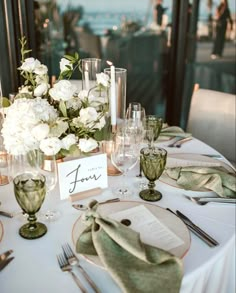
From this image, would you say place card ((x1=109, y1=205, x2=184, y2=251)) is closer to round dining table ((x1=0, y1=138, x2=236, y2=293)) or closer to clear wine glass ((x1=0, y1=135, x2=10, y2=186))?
round dining table ((x1=0, y1=138, x2=236, y2=293))

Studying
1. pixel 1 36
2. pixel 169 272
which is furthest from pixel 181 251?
pixel 1 36

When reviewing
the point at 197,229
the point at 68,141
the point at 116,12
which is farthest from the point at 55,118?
the point at 116,12

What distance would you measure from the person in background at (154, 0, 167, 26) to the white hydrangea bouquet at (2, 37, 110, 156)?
2.01m

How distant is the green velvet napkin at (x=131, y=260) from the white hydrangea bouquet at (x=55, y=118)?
269 mm

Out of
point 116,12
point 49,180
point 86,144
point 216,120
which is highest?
point 116,12

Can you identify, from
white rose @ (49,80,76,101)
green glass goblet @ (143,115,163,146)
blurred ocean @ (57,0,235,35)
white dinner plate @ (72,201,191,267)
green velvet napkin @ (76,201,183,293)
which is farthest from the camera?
blurred ocean @ (57,0,235,35)

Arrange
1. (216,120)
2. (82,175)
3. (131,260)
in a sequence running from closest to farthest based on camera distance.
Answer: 1. (131,260)
2. (82,175)
3. (216,120)

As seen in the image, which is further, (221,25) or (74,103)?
(221,25)

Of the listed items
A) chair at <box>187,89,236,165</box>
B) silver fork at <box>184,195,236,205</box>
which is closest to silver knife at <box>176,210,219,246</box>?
silver fork at <box>184,195,236,205</box>

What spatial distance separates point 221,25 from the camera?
10.1 feet

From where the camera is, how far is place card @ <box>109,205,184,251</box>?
94 centimetres

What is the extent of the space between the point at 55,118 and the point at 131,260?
1.54 feet

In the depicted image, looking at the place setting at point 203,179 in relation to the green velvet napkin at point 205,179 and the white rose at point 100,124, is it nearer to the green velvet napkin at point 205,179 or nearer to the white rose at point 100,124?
the green velvet napkin at point 205,179

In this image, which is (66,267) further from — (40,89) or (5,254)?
(40,89)
